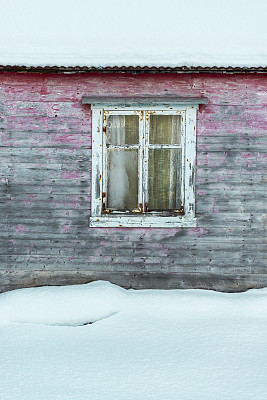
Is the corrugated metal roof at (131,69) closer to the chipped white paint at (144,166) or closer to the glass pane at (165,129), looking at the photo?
the chipped white paint at (144,166)

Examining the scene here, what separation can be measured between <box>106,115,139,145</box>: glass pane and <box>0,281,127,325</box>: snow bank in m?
2.00

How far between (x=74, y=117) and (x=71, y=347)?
3.03m

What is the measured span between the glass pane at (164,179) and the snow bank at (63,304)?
4.39 ft

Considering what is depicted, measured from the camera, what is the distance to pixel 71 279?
241 inches

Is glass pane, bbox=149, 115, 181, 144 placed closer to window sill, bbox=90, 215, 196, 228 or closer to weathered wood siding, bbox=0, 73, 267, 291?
weathered wood siding, bbox=0, 73, 267, 291

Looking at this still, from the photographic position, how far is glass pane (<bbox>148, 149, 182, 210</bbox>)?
611cm

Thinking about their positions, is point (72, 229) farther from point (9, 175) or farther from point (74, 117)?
point (74, 117)

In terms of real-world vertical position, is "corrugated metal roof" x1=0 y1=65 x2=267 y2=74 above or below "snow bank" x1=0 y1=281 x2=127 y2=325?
above

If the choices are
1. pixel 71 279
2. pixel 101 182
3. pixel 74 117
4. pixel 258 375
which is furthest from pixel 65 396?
pixel 74 117

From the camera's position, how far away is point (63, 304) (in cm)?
555

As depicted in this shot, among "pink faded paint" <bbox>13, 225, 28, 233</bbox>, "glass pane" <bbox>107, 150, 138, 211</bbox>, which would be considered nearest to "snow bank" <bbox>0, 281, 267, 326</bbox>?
"pink faded paint" <bbox>13, 225, 28, 233</bbox>

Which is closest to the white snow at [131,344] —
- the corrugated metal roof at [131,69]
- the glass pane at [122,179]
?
the glass pane at [122,179]
